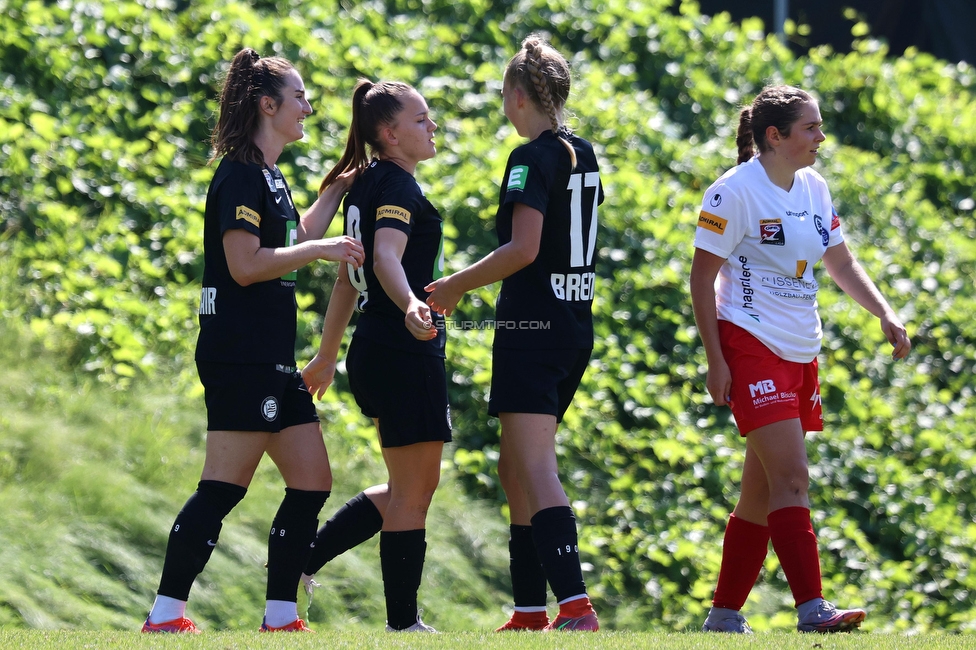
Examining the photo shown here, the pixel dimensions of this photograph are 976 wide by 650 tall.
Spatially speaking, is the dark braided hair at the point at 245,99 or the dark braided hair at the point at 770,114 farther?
the dark braided hair at the point at 770,114

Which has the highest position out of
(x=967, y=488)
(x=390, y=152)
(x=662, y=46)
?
(x=662, y=46)

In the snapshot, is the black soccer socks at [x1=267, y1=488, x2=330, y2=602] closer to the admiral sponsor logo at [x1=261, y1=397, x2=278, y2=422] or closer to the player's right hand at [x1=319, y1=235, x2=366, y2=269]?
the admiral sponsor logo at [x1=261, y1=397, x2=278, y2=422]

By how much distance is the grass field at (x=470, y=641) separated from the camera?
336 cm

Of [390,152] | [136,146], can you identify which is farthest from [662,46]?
[390,152]

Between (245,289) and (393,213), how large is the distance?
55 centimetres

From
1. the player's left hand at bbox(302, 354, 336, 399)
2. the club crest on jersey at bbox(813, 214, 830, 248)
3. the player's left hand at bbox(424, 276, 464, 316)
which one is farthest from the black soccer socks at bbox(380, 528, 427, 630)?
the club crest on jersey at bbox(813, 214, 830, 248)

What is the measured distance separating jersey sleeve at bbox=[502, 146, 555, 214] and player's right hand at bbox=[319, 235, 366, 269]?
0.54 m

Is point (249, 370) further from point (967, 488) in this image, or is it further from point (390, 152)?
point (967, 488)

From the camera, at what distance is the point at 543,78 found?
4043 millimetres

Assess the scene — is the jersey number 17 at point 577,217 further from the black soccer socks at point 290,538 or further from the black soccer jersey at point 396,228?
the black soccer socks at point 290,538

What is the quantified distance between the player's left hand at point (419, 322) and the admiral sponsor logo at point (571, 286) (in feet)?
1.68

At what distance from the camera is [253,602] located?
16.4ft

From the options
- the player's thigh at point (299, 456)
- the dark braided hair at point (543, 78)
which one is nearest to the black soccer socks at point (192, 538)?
the player's thigh at point (299, 456)

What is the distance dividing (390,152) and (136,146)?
3.77 metres
